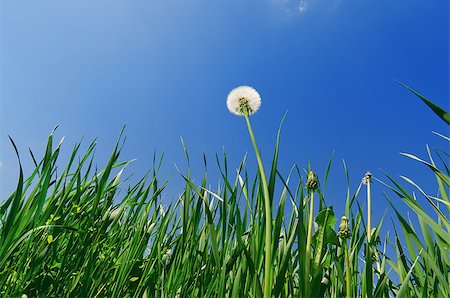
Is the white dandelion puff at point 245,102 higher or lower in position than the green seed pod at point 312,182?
higher

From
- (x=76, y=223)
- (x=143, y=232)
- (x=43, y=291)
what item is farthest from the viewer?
(x=76, y=223)

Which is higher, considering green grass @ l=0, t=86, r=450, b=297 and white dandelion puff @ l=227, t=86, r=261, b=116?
white dandelion puff @ l=227, t=86, r=261, b=116

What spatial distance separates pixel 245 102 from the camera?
1603mm

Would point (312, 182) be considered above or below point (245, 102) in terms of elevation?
below

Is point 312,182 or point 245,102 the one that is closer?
point 312,182

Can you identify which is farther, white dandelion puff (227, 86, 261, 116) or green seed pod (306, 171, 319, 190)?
white dandelion puff (227, 86, 261, 116)

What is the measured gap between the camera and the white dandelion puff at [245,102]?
1.60 m

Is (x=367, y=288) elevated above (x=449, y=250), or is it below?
below

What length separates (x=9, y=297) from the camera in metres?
1.24

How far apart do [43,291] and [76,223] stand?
31 centimetres

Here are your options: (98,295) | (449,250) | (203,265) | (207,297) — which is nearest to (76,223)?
(98,295)

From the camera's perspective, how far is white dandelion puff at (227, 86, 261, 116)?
1596 millimetres

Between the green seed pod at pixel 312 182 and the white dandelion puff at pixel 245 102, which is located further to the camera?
the white dandelion puff at pixel 245 102

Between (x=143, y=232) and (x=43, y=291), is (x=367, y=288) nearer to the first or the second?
(x=143, y=232)
